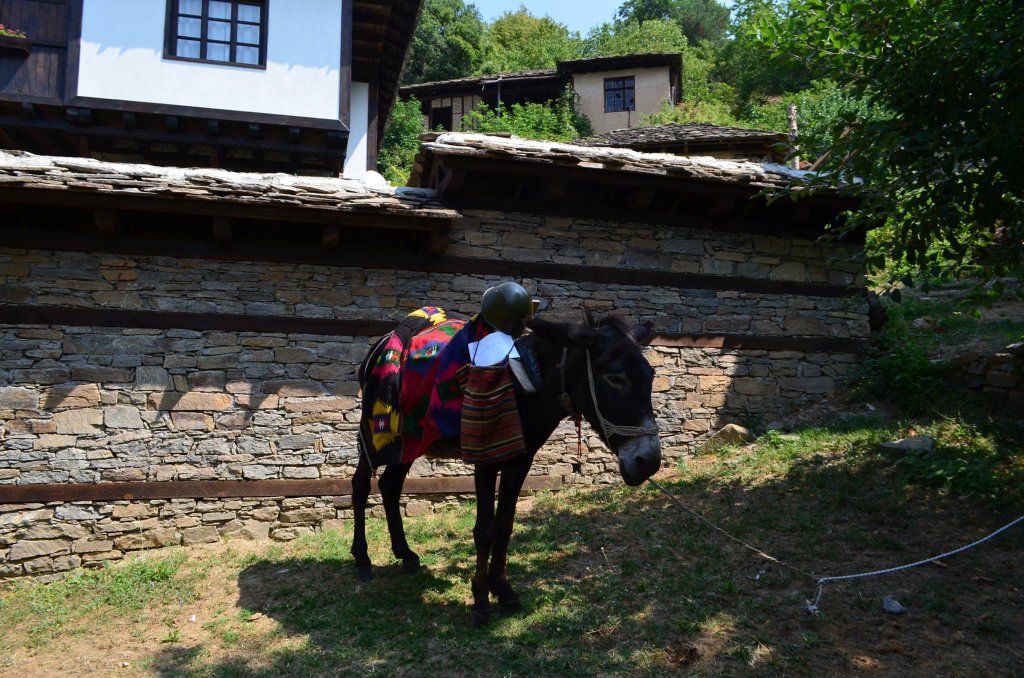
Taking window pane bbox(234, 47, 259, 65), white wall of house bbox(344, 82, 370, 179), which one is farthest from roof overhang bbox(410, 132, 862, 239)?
white wall of house bbox(344, 82, 370, 179)

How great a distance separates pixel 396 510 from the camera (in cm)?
541

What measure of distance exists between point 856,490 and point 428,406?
4.11 metres

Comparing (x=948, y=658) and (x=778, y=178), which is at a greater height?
(x=778, y=178)

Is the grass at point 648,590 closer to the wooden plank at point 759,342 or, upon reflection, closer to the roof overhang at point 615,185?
the wooden plank at point 759,342

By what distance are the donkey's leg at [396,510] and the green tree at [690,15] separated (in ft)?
169

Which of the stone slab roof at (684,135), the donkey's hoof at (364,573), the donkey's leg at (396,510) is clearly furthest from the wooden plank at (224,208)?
the stone slab roof at (684,135)

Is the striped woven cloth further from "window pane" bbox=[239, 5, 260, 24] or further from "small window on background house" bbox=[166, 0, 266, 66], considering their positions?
"window pane" bbox=[239, 5, 260, 24]

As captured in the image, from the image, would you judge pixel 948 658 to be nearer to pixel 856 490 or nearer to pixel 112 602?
pixel 856 490

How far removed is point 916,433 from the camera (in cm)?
716

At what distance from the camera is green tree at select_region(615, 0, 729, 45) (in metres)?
50.8

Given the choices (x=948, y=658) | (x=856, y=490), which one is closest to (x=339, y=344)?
(x=856, y=490)

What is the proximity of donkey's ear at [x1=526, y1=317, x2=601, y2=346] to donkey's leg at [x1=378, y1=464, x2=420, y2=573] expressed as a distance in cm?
174

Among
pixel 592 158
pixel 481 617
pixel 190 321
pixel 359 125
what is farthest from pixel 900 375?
pixel 359 125

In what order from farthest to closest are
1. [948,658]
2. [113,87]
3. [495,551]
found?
1. [113,87]
2. [495,551]
3. [948,658]
